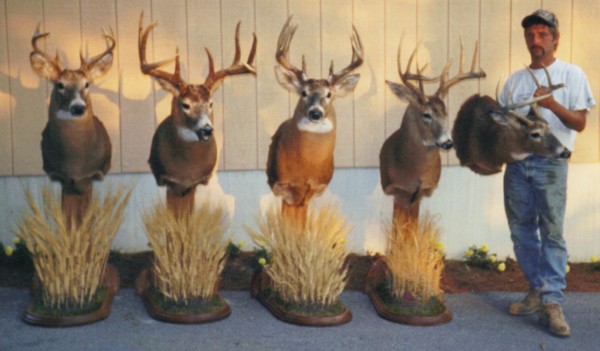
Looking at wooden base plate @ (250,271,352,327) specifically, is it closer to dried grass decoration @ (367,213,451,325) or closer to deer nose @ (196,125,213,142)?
dried grass decoration @ (367,213,451,325)

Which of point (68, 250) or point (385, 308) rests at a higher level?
point (68, 250)

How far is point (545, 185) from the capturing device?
5.18 metres

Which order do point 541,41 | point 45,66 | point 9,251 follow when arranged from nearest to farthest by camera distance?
point 541,41
point 45,66
point 9,251

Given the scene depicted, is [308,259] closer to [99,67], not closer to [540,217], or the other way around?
[540,217]

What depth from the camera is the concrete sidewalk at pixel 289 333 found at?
4.76m

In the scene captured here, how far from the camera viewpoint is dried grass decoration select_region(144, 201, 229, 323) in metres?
5.27

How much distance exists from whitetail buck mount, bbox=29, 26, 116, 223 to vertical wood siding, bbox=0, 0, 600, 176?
0.63 m

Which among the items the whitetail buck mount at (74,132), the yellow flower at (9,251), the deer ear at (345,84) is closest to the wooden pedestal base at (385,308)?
the deer ear at (345,84)

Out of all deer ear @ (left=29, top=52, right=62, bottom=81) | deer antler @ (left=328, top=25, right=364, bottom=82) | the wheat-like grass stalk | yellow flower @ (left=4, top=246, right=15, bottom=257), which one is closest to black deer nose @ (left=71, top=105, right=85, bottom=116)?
deer ear @ (left=29, top=52, right=62, bottom=81)

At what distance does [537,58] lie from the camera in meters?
5.32

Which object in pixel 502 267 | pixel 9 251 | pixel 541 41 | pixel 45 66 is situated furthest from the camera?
pixel 502 267

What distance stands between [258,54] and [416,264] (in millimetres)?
2491

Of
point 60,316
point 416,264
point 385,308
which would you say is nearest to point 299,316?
point 385,308

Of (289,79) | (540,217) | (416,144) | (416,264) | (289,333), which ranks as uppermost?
(289,79)
